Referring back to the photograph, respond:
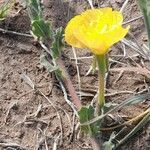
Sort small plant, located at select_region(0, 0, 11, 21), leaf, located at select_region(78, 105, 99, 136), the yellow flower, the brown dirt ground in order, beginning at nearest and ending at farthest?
the yellow flower, leaf, located at select_region(78, 105, 99, 136), the brown dirt ground, small plant, located at select_region(0, 0, 11, 21)

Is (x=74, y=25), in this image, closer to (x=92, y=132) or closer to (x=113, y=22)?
(x=113, y=22)

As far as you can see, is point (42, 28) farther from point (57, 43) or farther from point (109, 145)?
point (109, 145)

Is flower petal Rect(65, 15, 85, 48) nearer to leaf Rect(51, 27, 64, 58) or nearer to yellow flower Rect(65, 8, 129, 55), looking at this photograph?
yellow flower Rect(65, 8, 129, 55)

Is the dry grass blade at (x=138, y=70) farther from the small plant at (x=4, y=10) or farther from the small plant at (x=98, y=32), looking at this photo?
the small plant at (x=4, y=10)

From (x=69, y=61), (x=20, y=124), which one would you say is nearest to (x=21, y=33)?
(x=69, y=61)

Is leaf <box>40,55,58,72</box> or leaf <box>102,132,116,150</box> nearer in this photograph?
leaf <box>102,132,116,150</box>

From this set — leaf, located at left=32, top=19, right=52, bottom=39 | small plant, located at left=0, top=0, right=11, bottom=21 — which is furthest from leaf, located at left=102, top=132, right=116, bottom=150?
small plant, located at left=0, top=0, right=11, bottom=21

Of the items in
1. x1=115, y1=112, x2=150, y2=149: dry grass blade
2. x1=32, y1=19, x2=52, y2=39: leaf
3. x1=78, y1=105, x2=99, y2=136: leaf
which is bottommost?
x1=115, y1=112, x2=150, y2=149: dry grass blade
